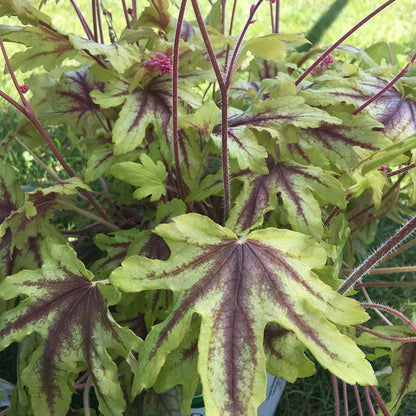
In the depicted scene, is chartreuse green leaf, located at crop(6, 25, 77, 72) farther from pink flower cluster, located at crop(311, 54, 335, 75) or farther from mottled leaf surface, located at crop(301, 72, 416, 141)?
pink flower cluster, located at crop(311, 54, 335, 75)

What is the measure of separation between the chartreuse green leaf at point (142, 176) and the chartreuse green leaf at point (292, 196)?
17 centimetres

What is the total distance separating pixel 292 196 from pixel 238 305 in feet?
1.07

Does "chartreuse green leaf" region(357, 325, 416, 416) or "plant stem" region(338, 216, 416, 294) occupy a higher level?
"plant stem" region(338, 216, 416, 294)

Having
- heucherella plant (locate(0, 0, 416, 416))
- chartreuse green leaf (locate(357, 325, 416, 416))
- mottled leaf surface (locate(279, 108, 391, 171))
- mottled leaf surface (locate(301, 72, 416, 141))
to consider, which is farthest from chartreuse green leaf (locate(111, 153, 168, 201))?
chartreuse green leaf (locate(357, 325, 416, 416))

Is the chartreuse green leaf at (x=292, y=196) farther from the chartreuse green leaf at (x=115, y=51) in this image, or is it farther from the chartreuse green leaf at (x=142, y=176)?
the chartreuse green leaf at (x=115, y=51)

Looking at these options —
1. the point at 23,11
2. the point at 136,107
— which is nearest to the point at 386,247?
the point at 136,107

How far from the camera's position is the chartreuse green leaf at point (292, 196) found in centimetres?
108

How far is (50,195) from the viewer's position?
1.25m

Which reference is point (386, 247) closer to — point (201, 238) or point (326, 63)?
point (201, 238)

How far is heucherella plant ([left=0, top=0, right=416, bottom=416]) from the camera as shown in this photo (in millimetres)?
858

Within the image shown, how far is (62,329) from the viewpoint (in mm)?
1016

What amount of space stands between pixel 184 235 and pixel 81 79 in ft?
2.30

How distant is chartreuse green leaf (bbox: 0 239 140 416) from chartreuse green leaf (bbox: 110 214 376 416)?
14cm

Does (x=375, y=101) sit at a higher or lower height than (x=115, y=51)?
lower
